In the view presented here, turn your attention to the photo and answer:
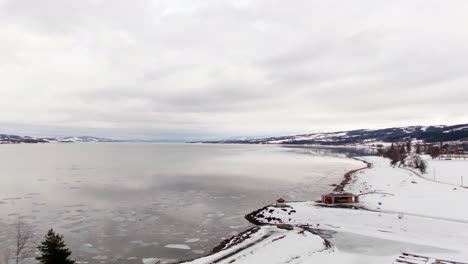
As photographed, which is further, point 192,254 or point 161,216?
point 161,216

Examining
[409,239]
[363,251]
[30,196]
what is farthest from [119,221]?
[409,239]

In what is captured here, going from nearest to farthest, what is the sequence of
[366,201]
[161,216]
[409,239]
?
[409,239]
[161,216]
[366,201]

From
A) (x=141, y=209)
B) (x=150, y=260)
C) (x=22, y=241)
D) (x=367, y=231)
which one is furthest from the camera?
(x=141, y=209)

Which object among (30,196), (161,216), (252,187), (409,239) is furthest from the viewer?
(252,187)

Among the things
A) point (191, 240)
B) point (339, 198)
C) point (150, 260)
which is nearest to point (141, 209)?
point (191, 240)

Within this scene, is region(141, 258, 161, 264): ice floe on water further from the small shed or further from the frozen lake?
the small shed

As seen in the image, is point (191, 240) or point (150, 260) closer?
point (150, 260)

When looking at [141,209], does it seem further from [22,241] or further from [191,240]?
[22,241]

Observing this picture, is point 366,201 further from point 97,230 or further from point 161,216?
point 97,230
